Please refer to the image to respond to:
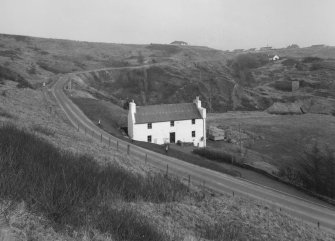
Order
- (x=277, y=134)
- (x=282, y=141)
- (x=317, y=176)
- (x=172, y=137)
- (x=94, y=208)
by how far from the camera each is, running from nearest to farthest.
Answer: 1. (x=94, y=208)
2. (x=317, y=176)
3. (x=172, y=137)
4. (x=282, y=141)
5. (x=277, y=134)

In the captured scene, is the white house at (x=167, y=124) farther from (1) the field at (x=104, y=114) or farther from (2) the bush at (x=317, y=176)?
(2) the bush at (x=317, y=176)

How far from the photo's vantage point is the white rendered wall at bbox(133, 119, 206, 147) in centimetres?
5997

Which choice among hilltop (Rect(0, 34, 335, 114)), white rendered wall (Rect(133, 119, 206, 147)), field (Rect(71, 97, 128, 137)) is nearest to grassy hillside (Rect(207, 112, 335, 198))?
white rendered wall (Rect(133, 119, 206, 147))

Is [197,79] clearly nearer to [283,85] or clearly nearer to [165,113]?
[283,85]

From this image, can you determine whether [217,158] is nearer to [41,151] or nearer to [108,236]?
[41,151]

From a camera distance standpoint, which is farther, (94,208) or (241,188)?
(241,188)

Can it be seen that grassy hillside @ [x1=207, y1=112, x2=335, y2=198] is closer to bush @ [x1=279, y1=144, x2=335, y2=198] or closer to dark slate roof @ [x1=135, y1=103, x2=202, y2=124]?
bush @ [x1=279, y1=144, x2=335, y2=198]

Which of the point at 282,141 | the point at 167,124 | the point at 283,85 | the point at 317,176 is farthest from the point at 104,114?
the point at 283,85

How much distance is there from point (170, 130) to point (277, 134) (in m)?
30.8

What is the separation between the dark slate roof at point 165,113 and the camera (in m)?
61.0

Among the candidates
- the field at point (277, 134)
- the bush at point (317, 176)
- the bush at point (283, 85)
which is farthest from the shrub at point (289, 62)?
the bush at point (317, 176)

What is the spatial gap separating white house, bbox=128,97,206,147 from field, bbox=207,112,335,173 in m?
5.32

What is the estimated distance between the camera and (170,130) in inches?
2457

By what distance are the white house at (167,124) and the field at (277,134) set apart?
532 cm
